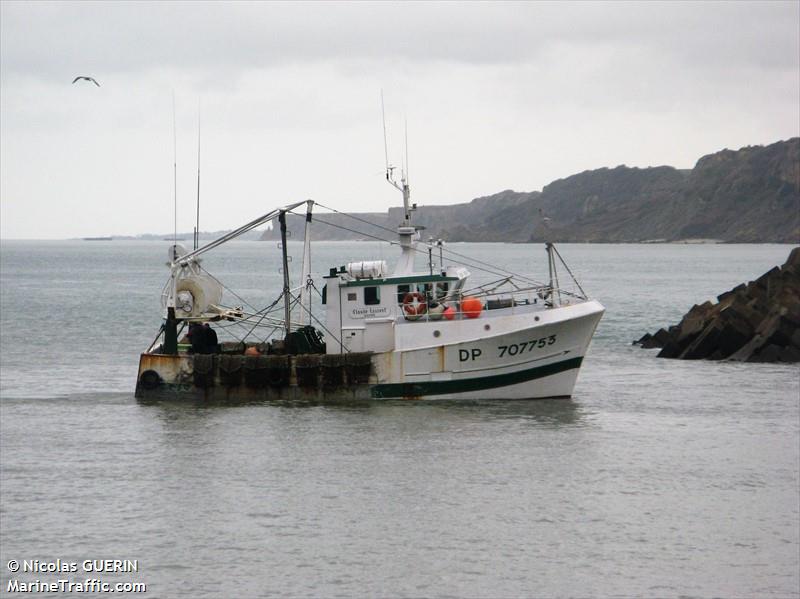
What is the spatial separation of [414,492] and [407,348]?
9474 mm

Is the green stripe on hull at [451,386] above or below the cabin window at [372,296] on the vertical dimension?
below

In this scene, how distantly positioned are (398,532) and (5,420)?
15108 millimetres

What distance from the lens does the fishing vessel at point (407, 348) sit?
111ft

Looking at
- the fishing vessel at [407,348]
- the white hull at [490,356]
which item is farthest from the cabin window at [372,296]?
the white hull at [490,356]

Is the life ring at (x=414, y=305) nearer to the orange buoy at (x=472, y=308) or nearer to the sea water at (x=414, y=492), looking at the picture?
the orange buoy at (x=472, y=308)

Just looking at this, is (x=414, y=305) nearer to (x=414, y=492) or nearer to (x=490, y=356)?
(x=490, y=356)

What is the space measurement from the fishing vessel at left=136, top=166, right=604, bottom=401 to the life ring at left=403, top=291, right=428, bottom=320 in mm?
27

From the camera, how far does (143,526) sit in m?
22.6

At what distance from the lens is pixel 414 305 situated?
34031mm

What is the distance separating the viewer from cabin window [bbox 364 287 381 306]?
34.6 meters

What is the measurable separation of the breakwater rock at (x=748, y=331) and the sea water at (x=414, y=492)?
480cm

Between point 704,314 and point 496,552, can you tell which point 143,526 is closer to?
point 496,552

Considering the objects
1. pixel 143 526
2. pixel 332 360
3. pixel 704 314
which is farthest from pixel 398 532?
pixel 704 314

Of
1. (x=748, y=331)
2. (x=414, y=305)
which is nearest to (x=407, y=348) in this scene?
(x=414, y=305)
